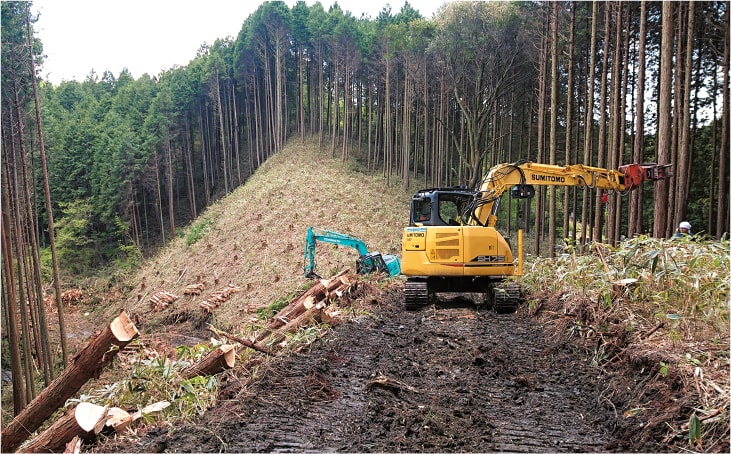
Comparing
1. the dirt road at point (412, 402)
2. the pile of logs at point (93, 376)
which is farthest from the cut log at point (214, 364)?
the dirt road at point (412, 402)

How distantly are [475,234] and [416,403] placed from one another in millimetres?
4945

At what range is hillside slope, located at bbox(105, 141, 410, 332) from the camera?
1730cm

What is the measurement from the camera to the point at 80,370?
455 cm

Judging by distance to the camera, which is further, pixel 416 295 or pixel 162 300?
pixel 162 300

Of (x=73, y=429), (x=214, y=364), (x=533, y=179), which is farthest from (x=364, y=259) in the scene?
(x=73, y=429)

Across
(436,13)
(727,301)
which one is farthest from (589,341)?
(436,13)

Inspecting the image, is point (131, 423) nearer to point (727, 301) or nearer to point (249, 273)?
point (727, 301)

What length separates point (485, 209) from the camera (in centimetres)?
923

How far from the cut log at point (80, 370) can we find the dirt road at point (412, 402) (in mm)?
1187

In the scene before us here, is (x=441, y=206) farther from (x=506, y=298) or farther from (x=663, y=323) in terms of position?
(x=663, y=323)

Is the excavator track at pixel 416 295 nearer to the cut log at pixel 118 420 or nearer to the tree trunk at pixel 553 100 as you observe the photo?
the cut log at pixel 118 420

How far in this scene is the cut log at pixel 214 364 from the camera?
4512 mm

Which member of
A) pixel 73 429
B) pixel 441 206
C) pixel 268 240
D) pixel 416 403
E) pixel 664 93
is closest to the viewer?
pixel 73 429

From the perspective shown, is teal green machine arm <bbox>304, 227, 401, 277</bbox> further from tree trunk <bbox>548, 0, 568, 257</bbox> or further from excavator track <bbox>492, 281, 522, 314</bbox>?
tree trunk <bbox>548, 0, 568, 257</bbox>
